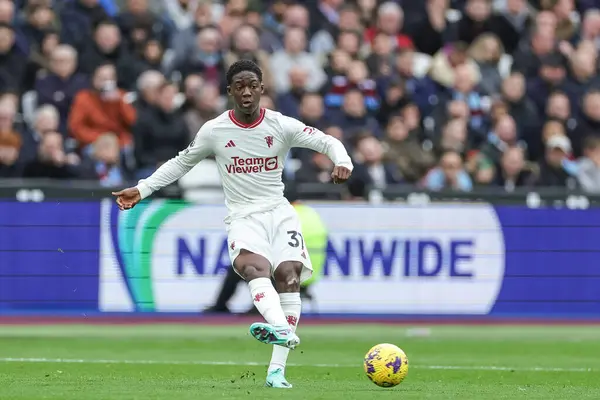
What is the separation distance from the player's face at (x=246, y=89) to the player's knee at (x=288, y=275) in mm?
1148

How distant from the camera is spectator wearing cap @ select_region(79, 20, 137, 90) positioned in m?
18.6

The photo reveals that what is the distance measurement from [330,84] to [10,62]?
4.31 metres

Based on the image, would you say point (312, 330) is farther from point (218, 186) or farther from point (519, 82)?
point (519, 82)

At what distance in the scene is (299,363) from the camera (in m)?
13.2

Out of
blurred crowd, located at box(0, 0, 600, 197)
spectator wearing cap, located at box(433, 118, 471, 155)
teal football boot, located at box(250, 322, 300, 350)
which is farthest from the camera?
spectator wearing cap, located at box(433, 118, 471, 155)

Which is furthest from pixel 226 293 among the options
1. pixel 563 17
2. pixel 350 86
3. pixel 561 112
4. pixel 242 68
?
pixel 563 17

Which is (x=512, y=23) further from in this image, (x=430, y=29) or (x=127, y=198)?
(x=127, y=198)

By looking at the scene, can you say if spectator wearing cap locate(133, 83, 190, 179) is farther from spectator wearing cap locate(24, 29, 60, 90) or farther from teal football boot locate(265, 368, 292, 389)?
teal football boot locate(265, 368, 292, 389)

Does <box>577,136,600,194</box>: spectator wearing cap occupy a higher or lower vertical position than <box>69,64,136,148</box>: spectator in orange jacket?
lower

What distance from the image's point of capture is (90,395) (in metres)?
9.34

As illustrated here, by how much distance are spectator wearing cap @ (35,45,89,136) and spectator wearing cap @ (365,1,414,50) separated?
4820 millimetres

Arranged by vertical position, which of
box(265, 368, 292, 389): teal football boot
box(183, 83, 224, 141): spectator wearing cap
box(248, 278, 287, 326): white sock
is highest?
box(183, 83, 224, 141): spectator wearing cap

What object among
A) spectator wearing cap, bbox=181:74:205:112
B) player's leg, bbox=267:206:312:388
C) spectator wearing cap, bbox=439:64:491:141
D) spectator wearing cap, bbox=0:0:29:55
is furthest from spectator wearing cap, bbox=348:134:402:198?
player's leg, bbox=267:206:312:388

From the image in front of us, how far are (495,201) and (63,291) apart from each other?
5346 millimetres
